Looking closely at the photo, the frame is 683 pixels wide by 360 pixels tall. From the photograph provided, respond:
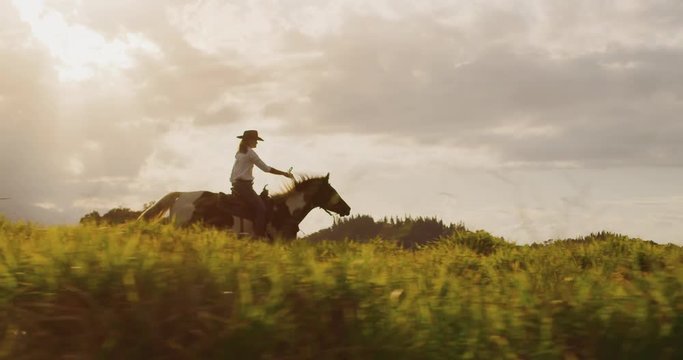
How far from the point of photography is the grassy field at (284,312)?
436 cm

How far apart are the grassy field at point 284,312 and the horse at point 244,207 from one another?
28.8 ft

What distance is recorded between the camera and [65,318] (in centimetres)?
434

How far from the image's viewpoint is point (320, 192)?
15453 mm

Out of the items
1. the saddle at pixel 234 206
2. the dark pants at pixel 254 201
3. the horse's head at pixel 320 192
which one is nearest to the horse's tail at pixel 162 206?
the saddle at pixel 234 206

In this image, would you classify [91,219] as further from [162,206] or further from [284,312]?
[284,312]

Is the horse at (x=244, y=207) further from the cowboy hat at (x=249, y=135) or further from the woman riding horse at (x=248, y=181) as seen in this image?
the cowboy hat at (x=249, y=135)

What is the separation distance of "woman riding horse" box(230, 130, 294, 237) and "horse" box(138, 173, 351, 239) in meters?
0.12

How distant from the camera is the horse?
1432cm

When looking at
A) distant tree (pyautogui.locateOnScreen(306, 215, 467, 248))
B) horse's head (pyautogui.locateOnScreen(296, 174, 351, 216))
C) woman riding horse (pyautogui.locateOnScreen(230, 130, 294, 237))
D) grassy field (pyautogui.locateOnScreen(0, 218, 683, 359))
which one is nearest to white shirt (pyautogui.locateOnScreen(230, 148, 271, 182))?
woman riding horse (pyautogui.locateOnScreen(230, 130, 294, 237))

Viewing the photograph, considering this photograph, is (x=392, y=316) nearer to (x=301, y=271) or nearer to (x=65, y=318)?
(x=301, y=271)

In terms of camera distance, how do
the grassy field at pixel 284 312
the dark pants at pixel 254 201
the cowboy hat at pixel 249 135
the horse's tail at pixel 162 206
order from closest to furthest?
the grassy field at pixel 284 312 → the dark pants at pixel 254 201 → the cowboy hat at pixel 249 135 → the horse's tail at pixel 162 206

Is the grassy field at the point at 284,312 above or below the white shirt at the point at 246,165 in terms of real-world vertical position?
below

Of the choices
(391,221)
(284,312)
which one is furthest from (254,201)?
(284,312)

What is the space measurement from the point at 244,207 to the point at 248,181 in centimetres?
48
